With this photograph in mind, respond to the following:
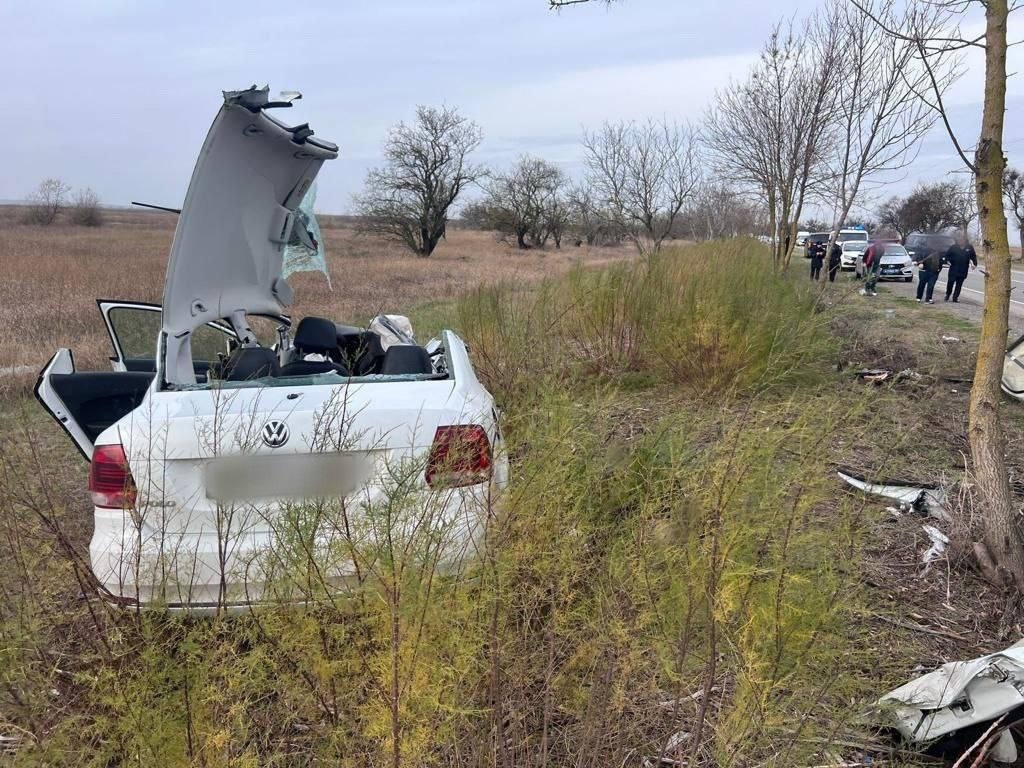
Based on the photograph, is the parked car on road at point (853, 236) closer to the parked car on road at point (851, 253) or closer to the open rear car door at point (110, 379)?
the parked car on road at point (851, 253)

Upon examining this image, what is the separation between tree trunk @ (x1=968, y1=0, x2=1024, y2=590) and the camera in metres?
3.18

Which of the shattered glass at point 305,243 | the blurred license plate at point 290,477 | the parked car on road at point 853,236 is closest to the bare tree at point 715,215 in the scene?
the parked car on road at point 853,236

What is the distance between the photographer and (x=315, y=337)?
4.64 meters

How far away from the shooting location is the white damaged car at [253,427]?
1761mm

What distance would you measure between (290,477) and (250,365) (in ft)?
6.42

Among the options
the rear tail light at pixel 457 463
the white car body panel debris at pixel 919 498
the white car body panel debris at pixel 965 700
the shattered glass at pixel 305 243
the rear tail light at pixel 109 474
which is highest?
the shattered glass at pixel 305 243

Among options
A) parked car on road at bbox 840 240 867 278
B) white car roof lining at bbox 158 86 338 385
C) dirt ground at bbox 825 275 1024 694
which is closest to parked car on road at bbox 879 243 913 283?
parked car on road at bbox 840 240 867 278

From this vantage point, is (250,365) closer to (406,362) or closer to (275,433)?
(406,362)

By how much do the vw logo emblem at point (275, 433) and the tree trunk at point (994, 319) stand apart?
327 cm

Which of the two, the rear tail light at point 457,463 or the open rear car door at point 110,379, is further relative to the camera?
the open rear car door at point 110,379

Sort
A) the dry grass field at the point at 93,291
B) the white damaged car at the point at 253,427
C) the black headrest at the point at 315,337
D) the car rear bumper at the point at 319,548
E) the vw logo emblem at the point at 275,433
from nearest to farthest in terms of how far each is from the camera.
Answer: the car rear bumper at the point at 319,548 → the white damaged car at the point at 253,427 → the vw logo emblem at the point at 275,433 → the black headrest at the point at 315,337 → the dry grass field at the point at 93,291

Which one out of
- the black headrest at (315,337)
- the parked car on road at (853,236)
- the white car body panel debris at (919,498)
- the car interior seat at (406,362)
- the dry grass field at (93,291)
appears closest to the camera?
the car interior seat at (406,362)

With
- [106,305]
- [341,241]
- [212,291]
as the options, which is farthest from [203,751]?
[341,241]

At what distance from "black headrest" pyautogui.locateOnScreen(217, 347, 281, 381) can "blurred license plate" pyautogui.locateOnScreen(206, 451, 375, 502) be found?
143cm
